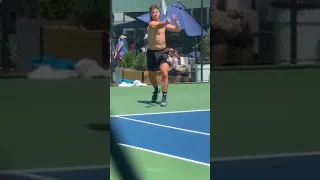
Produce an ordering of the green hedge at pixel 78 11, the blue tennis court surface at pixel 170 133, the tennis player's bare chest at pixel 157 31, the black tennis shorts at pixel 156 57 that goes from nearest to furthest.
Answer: the green hedge at pixel 78 11 < the blue tennis court surface at pixel 170 133 < the tennis player's bare chest at pixel 157 31 < the black tennis shorts at pixel 156 57

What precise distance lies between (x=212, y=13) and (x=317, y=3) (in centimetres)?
52

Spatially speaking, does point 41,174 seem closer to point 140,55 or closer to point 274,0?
point 274,0

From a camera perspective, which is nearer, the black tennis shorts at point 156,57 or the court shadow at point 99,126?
the court shadow at point 99,126

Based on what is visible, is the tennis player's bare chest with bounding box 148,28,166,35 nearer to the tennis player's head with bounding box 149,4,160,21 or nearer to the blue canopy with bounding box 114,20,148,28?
the tennis player's head with bounding box 149,4,160,21

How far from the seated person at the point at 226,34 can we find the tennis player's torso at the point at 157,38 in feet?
5.84

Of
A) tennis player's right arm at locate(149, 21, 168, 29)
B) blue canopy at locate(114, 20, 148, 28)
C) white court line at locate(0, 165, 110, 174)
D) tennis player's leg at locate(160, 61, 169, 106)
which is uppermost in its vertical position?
blue canopy at locate(114, 20, 148, 28)

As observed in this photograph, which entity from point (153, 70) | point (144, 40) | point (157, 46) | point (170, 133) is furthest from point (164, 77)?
point (144, 40)

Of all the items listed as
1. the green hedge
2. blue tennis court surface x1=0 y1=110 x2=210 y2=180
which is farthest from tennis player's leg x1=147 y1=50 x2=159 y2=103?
the green hedge

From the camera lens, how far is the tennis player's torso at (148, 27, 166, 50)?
14.3ft

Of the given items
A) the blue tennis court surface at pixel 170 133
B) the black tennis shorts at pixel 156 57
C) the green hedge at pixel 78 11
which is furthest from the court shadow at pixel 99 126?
the black tennis shorts at pixel 156 57

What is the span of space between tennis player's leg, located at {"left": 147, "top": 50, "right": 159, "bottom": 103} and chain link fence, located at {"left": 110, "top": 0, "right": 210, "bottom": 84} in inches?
9.9

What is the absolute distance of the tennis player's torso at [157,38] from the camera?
4.37m

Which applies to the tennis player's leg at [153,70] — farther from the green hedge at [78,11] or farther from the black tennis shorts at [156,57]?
the green hedge at [78,11]

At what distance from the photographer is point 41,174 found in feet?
7.89
